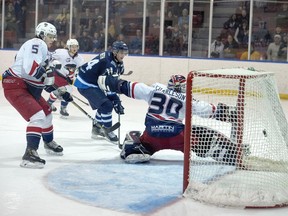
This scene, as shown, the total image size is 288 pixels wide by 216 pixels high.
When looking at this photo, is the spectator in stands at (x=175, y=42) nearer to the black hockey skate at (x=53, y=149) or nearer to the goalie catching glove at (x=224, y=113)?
the black hockey skate at (x=53, y=149)

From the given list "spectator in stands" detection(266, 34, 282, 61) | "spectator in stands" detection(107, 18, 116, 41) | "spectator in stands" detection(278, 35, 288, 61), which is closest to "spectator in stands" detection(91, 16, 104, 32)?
"spectator in stands" detection(107, 18, 116, 41)

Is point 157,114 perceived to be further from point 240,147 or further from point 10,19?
point 10,19

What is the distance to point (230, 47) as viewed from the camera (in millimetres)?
10383

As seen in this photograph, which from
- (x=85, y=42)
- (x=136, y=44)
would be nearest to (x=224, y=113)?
(x=136, y=44)

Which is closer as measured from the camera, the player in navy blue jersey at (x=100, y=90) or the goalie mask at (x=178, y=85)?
the goalie mask at (x=178, y=85)

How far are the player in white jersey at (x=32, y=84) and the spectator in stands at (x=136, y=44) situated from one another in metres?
6.47

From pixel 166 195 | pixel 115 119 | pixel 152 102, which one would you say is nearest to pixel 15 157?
pixel 152 102

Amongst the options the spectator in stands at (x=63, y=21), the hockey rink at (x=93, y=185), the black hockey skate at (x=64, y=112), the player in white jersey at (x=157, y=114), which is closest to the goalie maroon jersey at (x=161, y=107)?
the player in white jersey at (x=157, y=114)

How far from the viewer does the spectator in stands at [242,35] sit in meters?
10.3

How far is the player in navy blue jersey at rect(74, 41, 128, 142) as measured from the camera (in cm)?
541

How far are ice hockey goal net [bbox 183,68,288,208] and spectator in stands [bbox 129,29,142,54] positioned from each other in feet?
23.3

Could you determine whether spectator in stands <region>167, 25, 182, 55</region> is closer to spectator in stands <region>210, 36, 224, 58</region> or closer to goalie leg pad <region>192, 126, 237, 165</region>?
spectator in stands <region>210, 36, 224, 58</region>


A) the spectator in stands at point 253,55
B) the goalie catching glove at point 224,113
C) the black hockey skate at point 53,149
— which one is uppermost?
the spectator in stands at point 253,55

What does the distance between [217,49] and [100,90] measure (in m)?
5.21
